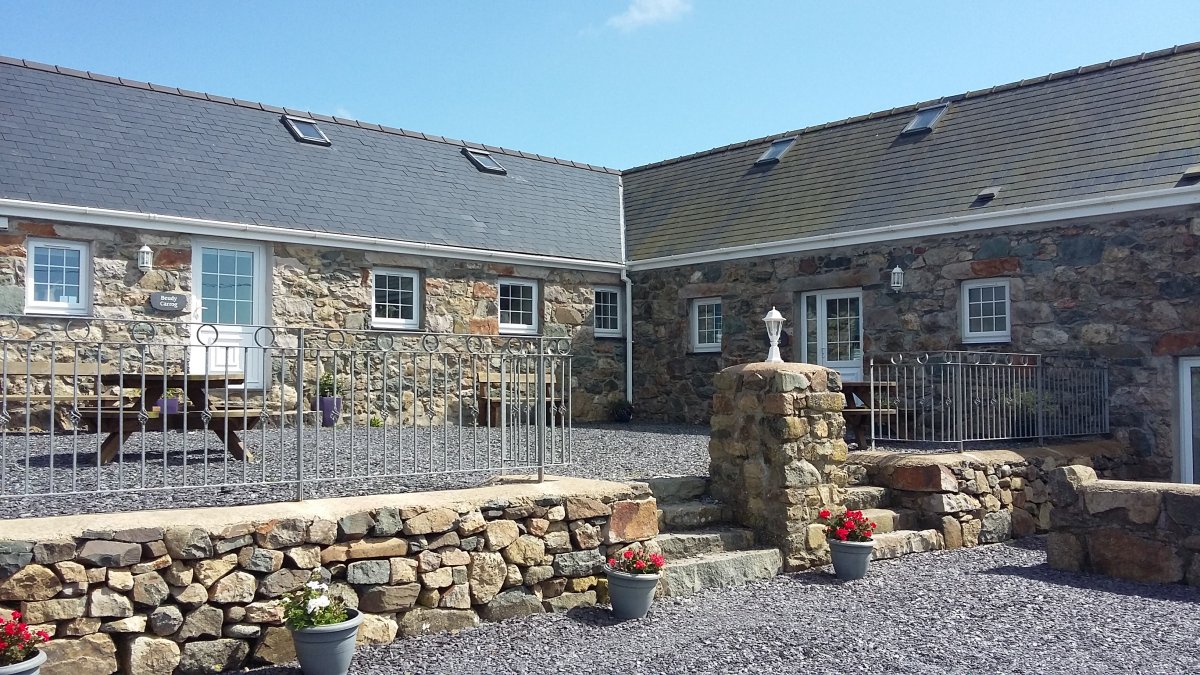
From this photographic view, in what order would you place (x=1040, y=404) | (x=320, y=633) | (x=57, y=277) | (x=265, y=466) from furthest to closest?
(x=57, y=277) → (x=1040, y=404) → (x=265, y=466) → (x=320, y=633)

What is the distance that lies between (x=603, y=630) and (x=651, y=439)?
6073 millimetres

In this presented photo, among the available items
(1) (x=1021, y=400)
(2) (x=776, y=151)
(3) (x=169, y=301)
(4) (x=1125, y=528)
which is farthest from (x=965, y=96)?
(3) (x=169, y=301)

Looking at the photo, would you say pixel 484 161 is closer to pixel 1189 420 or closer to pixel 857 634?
pixel 1189 420

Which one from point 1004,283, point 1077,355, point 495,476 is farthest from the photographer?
point 1004,283

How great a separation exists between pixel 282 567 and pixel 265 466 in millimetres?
958

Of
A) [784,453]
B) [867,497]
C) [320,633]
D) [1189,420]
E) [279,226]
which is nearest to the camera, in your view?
[320,633]

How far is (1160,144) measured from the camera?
431 inches

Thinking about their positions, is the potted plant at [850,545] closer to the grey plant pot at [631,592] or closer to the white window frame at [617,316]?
the grey plant pot at [631,592]

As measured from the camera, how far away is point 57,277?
433 inches

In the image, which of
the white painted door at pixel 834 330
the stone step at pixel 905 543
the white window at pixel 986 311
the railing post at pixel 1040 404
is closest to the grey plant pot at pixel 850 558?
the stone step at pixel 905 543

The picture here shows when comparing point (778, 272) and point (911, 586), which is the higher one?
point (778, 272)

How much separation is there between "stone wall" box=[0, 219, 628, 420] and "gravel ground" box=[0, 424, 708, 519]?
72.8 inches

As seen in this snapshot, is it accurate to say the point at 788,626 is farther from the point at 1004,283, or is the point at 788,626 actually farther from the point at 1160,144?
the point at 1160,144

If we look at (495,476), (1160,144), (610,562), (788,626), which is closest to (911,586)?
(788,626)
